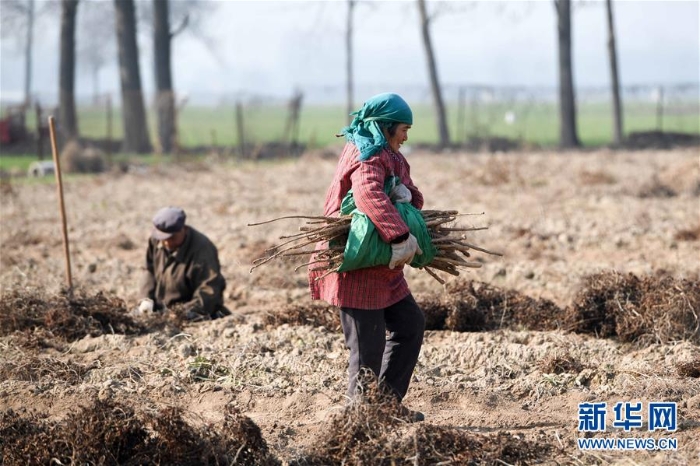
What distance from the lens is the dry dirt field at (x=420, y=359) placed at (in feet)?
16.7

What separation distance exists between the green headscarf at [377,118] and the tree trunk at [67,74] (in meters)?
24.0

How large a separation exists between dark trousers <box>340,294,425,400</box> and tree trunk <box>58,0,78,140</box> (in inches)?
941

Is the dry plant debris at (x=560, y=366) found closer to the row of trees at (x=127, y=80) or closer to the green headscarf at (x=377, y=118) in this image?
the green headscarf at (x=377, y=118)

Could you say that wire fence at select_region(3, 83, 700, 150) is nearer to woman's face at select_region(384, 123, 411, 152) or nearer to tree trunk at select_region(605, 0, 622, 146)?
tree trunk at select_region(605, 0, 622, 146)

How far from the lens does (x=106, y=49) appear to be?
3642 inches

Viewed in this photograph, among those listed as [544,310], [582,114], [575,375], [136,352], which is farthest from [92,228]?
[582,114]

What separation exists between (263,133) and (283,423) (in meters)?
22.5

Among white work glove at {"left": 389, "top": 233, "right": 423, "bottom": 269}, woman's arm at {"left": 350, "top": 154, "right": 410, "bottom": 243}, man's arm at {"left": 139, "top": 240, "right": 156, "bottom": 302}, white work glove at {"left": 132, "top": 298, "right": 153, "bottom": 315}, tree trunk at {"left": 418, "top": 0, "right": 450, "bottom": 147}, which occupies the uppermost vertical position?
tree trunk at {"left": 418, "top": 0, "right": 450, "bottom": 147}

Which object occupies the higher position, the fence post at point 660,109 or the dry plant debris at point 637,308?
the fence post at point 660,109

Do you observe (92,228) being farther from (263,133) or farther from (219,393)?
(263,133)

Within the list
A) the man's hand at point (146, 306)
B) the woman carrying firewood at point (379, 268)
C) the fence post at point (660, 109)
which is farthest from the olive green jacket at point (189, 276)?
the fence post at point (660, 109)

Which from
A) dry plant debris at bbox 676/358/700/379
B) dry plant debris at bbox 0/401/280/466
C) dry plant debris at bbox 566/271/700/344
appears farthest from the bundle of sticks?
dry plant debris at bbox 566/271/700/344

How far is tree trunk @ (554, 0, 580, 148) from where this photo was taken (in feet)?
90.7

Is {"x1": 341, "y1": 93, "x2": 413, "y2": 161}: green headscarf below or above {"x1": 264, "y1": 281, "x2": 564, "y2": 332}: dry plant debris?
above
